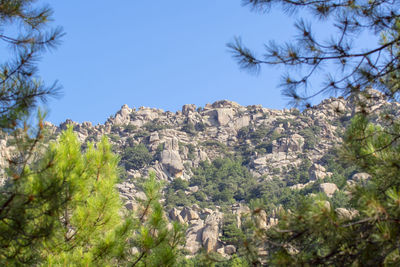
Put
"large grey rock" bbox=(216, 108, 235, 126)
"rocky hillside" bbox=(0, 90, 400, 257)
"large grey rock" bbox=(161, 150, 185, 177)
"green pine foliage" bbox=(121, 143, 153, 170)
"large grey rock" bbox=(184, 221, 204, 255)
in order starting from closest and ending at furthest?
"large grey rock" bbox=(184, 221, 204, 255) → "rocky hillside" bbox=(0, 90, 400, 257) → "large grey rock" bbox=(161, 150, 185, 177) → "green pine foliage" bbox=(121, 143, 153, 170) → "large grey rock" bbox=(216, 108, 235, 126)

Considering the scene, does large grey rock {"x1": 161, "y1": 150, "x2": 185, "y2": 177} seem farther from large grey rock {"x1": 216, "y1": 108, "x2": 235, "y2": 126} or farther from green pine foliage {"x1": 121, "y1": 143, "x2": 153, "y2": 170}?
large grey rock {"x1": 216, "y1": 108, "x2": 235, "y2": 126}

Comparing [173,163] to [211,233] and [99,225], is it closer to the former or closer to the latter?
[211,233]

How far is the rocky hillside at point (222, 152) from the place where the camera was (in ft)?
147

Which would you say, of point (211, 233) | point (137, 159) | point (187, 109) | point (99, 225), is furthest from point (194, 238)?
point (187, 109)

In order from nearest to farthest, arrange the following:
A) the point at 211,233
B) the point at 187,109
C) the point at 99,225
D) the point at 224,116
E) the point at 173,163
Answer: the point at 99,225 < the point at 211,233 < the point at 173,163 < the point at 224,116 < the point at 187,109

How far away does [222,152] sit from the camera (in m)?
60.3

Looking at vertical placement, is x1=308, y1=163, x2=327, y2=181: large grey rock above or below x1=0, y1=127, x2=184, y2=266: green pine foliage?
above

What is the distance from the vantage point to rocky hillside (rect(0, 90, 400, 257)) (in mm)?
44688

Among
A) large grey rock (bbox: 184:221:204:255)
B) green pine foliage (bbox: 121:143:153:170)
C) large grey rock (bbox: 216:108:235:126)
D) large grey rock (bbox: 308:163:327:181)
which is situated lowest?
large grey rock (bbox: 184:221:204:255)

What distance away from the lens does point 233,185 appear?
4984cm

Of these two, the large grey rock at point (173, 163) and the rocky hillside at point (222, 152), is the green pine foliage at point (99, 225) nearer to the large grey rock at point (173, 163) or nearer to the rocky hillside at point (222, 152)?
the rocky hillside at point (222, 152)

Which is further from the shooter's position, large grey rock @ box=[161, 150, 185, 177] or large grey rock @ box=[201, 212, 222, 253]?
large grey rock @ box=[161, 150, 185, 177]

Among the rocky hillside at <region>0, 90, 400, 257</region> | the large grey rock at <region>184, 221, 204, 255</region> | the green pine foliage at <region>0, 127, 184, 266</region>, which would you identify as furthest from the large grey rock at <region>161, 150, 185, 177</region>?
the green pine foliage at <region>0, 127, 184, 266</region>

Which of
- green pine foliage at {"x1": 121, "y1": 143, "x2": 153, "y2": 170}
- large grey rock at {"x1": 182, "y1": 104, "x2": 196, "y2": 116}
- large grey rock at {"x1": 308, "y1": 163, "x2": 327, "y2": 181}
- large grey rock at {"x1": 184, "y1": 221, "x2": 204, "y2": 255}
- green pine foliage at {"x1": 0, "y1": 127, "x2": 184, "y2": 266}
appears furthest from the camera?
large grey rock at {"x1": 182, "y1": 104, "x2": 196, "y2": 116}
